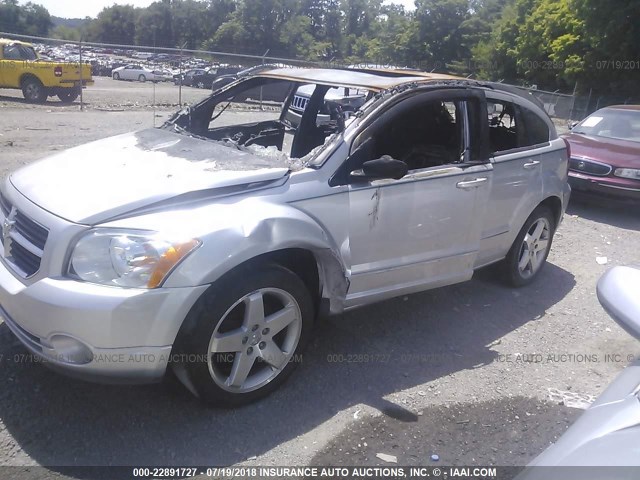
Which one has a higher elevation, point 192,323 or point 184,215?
point 184,215

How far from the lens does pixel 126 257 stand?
2.73 metres

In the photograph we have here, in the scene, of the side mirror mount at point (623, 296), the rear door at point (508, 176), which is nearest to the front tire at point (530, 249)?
the rear door at point (508, 176)

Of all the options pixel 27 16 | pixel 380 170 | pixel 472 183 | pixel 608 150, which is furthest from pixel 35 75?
pixel 27 16

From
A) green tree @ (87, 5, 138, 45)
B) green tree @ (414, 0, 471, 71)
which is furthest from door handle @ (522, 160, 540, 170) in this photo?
green tree @ (87, 5, 138, 45)

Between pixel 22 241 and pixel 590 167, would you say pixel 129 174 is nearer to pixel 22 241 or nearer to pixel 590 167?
pixel 22 241

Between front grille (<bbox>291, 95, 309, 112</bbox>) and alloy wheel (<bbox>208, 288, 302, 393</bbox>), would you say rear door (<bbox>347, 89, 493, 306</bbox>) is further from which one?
front grille (<bbox>291, 95, 309, 112</bbox>)

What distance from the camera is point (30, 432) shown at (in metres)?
2.85

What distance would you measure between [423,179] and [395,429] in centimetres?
160

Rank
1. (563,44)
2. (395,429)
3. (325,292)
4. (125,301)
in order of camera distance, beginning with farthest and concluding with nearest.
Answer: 1. (563,44)
2. (325,292)
3. (395,429)
4. (125,301)

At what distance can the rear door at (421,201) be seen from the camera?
11.8 ft

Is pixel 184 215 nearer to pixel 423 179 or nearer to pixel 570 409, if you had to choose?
pixel 423 179

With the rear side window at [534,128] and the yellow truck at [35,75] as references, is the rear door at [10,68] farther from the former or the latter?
the rear side window at [534,128]

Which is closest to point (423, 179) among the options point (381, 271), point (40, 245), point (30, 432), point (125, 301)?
point (381, 271)

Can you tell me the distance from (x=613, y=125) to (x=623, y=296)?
8727mm
